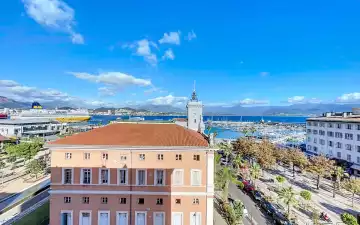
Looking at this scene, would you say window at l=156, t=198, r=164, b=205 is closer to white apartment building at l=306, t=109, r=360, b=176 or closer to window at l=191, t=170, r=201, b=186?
window at l=191, t=170, r=201, b=186

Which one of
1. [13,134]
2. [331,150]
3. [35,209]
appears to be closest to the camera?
[35,209]

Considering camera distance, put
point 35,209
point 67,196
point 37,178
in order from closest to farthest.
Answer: point 67,196 → point 35,209 → point 37,178

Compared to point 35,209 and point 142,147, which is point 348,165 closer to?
point 142,147

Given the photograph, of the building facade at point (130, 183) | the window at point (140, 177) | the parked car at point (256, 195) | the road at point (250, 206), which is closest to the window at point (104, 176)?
the building facade at point (130, 183)

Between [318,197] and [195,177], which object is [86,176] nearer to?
[195,177]

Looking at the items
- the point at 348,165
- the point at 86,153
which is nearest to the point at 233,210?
the point at 86,153

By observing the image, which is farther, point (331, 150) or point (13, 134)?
point (13, 134)
